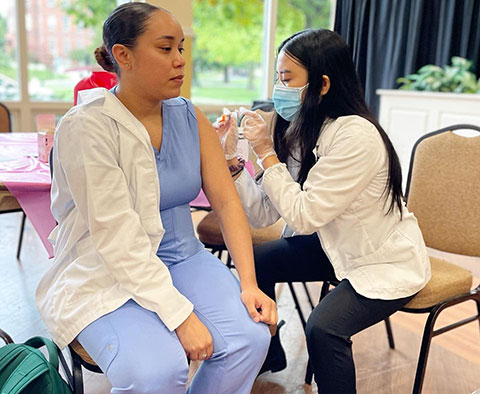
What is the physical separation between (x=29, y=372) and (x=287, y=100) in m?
0.93

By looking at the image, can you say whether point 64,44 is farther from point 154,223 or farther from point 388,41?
point 154,223

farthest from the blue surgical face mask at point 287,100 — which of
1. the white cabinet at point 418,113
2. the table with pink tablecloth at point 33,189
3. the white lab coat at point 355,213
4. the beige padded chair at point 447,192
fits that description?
the white cabinet at point 418,113

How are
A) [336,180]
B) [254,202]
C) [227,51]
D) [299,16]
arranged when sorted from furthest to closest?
[299,16] < [227,51] < [254,202] < [336,180]

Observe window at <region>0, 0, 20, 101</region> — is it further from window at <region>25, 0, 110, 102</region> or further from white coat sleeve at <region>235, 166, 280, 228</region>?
white coat sleeve at <region>235, 166, 280, 228</region>

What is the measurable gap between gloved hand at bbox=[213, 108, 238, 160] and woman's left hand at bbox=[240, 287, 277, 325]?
45cm

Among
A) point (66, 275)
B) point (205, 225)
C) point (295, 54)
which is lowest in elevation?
point (205, 225)

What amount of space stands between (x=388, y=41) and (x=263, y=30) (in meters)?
1.13

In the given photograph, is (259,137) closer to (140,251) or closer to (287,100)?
(287,100)

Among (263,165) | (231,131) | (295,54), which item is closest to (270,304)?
(263,165)

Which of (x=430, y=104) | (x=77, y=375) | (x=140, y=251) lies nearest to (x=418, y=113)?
(x=430, y=104)

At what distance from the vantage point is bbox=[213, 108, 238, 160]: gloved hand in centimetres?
162

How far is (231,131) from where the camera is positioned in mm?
1616

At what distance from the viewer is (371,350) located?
7.18 feet

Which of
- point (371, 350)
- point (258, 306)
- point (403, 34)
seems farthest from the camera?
point (403, 34)
